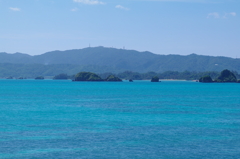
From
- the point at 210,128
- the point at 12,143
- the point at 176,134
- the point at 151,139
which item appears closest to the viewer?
the point at 12,143

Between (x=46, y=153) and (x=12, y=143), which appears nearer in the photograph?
(x=46, y=153)

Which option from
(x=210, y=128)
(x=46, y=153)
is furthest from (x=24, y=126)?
(x=210, y=128)

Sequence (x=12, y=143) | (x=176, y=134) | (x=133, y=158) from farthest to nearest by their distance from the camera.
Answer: (x=176, y=134), (x=12, y=143), (x=133, y=158)

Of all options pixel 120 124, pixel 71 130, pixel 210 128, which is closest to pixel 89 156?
pixel 71 130

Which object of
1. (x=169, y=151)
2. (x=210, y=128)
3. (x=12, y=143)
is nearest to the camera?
(x=169, y=151)

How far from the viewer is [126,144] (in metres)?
29.2

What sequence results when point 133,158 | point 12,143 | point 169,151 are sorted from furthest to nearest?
point 12,143, point 169,151, point 133,158

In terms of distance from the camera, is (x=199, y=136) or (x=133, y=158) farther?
(x=199, y=136)

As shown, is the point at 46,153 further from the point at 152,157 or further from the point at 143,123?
the point at 143,123

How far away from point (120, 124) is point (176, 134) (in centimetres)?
852

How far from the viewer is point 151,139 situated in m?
31.3

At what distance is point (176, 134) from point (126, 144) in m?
6.98

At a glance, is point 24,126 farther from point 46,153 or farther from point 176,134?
point 176,134

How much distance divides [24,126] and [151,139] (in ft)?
50.4
